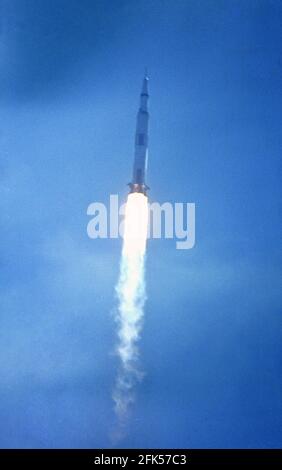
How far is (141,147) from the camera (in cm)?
1477

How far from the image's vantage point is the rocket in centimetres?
1433

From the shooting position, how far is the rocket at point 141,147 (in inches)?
564

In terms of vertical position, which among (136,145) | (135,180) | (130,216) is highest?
(136,145)
